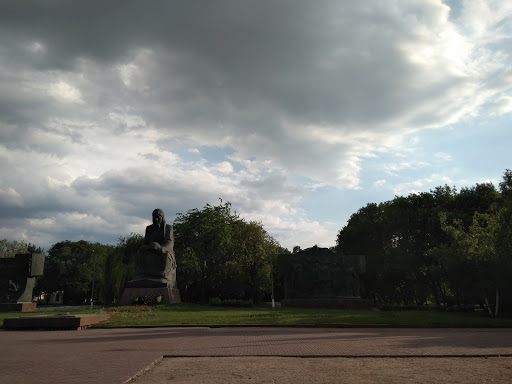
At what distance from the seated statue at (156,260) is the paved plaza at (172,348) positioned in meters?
15.5

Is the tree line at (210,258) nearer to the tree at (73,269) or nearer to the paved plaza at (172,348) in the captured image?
the tree at (73,269)

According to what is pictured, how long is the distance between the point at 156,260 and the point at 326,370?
85.9 ft

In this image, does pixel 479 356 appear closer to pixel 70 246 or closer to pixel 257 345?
pixel 257 345

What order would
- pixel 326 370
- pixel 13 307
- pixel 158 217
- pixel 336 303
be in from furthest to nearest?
pixel 158 217, pixel 13 307, pixel 336 303, pixel 326 370

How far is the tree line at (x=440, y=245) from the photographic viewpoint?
28594 mm

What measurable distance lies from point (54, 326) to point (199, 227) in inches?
1139


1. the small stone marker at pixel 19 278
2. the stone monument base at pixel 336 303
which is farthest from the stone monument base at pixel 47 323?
the small stone marker at pixel 19 278

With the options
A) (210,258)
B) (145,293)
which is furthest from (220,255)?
(145,293)

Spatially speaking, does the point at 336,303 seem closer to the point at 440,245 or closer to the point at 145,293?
the point at 440,245

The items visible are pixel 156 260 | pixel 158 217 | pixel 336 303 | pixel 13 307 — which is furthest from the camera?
pixel 158 217

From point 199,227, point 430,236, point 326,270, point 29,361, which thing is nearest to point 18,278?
point 199,227

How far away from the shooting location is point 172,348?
36.9 feet

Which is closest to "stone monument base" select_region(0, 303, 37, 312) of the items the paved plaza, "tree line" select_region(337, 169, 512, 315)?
the paved plaza

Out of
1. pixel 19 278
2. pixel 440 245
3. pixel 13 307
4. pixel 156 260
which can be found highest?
pixel 440 245
